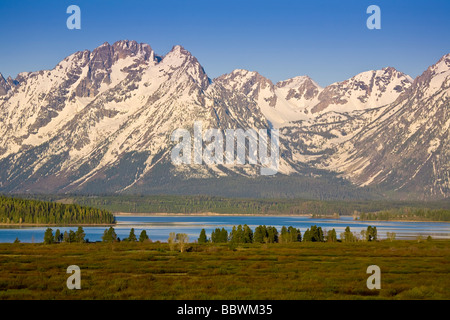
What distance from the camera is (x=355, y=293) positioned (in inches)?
3334

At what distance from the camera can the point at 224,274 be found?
10325 cm

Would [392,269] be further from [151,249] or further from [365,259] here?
[151,249]

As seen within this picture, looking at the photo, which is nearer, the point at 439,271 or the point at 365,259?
the point at 439,271

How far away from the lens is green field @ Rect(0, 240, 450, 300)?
8188cm

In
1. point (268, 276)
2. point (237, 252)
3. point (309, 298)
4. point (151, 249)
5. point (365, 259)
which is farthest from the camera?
point (151, 249)

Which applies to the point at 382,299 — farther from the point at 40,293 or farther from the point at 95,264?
A: the point at 95,264

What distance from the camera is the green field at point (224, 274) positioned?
3223 inches

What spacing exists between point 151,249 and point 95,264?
153 ft

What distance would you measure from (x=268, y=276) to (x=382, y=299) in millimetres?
22786

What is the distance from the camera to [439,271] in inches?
4375

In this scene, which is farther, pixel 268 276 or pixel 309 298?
pixel 268 276
